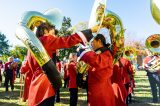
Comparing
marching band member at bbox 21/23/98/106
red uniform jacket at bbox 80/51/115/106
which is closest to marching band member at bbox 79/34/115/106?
red uniform jacket at bbox 80/51/115/106

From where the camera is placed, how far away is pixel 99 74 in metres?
5.29

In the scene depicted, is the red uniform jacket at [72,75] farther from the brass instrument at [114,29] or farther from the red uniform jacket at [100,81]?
the red uniform jacket at [100,81]

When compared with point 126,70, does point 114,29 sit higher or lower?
higher

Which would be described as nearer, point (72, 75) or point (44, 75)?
point (44, 75)

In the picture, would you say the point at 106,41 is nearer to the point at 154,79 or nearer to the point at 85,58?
the point at 85,58

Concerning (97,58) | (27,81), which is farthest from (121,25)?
(27,81)

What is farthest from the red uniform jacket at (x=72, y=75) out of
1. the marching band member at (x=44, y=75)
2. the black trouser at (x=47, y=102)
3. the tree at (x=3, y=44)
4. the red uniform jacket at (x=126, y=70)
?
the tree at (x=3, y=44)

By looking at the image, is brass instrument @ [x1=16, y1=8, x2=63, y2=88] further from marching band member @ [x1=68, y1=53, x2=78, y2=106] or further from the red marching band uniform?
marching band member @ [x1=68, y1=53, x2=78, y2=106]

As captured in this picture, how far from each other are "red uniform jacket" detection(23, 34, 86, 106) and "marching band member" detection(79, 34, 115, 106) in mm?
629

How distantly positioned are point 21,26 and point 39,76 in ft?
2.58

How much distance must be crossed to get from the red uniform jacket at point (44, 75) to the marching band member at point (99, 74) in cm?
63

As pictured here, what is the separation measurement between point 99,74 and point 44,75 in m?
1.05

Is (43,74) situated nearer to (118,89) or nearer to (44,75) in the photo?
(44,75)

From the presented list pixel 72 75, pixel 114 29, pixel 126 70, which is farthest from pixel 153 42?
pixel 126 70
